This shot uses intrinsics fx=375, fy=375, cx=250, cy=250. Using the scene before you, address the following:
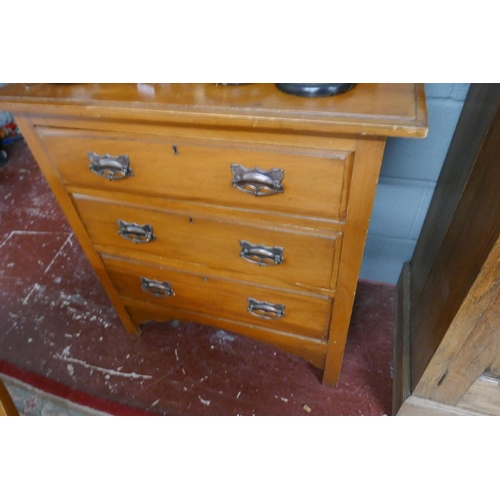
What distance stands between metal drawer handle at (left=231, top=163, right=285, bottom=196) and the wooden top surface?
0.09 metres

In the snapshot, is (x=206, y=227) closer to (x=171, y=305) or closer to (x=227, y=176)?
(x=227, y=176)

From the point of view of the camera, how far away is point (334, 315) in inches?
35.8

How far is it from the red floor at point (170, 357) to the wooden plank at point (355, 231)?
0.79 ft

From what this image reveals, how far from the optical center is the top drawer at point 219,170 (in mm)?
658

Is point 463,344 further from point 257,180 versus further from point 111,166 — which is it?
point 111,166

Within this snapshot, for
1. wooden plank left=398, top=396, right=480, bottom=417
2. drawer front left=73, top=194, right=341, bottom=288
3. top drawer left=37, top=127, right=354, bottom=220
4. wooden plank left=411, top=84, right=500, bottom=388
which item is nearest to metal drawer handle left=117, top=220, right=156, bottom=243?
drawer front left=73, top=194, right=341, bottom=288

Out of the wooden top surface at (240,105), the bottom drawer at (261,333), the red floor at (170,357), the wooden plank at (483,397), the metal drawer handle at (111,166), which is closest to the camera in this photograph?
the wooden top surface at (240,105)

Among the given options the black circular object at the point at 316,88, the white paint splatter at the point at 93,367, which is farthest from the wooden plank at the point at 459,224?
the white paint splatter at the point at 93,367

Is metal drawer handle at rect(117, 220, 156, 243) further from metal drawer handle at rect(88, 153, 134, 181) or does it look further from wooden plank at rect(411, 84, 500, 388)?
wooden plank at rect(411, 84, 500, 388)

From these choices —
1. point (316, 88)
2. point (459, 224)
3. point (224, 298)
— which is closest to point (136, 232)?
point (224, 298)

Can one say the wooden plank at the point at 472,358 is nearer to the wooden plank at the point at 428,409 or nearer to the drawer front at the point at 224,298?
the wooden plank at the point at 428,409

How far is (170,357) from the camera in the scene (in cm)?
129

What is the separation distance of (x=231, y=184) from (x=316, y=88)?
0.23 metres

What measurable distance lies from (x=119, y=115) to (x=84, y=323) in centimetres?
100
